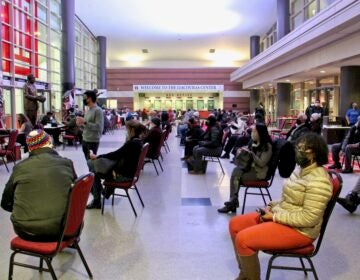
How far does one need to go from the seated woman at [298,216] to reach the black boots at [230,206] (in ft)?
7.39

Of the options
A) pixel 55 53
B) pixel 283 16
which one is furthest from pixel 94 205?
pixel 283 16

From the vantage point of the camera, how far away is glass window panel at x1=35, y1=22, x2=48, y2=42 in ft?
56.6

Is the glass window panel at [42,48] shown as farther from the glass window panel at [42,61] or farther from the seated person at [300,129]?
the seated person at [300,129]

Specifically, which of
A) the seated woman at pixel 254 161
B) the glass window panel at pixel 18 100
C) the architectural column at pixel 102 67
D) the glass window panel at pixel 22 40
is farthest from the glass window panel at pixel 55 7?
the seated woman at pixel 254 161

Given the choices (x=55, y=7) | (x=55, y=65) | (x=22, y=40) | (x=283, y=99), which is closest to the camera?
(x=22, y=40)

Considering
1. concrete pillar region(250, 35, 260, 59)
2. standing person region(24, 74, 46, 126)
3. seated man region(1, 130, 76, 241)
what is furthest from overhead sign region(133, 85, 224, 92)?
seated man region(1, 130, 76, 241)

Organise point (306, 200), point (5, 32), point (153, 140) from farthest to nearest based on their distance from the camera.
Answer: point (5, 32)
point (153, 140)
point (306, 200)

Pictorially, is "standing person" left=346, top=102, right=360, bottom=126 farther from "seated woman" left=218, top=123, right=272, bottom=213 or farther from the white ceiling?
the white ceiling

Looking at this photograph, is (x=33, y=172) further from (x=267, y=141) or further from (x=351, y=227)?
(x=351, y=227)

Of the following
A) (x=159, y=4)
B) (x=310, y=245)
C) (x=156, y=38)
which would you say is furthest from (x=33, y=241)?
(x=156, y=38)

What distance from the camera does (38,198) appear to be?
2762 millimetres

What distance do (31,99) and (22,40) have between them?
6023 millimetres

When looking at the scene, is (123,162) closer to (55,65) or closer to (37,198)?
(37,198)

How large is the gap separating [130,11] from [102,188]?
18.7 meters
